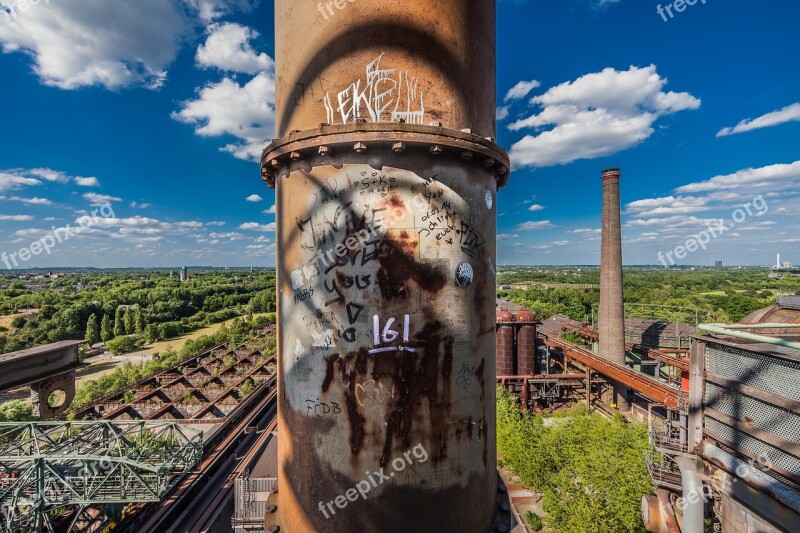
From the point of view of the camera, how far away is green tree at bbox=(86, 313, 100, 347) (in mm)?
51691

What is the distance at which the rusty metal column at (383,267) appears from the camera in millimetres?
2885

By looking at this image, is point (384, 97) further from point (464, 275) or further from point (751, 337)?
point (751, 337)

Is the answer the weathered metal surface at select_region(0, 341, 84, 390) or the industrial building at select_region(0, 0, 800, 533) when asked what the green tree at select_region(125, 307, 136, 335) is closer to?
the weathered metal surface at select_region(0, 341, 84, 390)

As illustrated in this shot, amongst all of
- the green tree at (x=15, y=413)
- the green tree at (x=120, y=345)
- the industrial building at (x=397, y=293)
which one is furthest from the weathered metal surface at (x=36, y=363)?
the green tree at (x=120, y=345)

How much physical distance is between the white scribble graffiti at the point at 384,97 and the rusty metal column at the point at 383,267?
0.01 m

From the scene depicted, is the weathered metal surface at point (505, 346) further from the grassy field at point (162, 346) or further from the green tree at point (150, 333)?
the green tree at point (150, 333)

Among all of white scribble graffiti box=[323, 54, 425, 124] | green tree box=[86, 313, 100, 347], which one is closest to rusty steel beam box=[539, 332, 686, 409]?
white scribble graffiti box=[323, 54, 425, 124]

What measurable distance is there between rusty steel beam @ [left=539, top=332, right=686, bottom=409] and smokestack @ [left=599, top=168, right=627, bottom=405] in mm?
1783

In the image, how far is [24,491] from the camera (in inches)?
419

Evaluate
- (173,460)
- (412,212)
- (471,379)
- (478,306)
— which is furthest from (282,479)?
(173,460)

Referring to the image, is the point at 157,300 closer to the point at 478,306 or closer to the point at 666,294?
the point at 478,306

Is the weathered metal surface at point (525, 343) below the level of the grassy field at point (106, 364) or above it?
above

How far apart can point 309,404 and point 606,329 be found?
2499 centimetres

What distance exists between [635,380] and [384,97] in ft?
67.3
